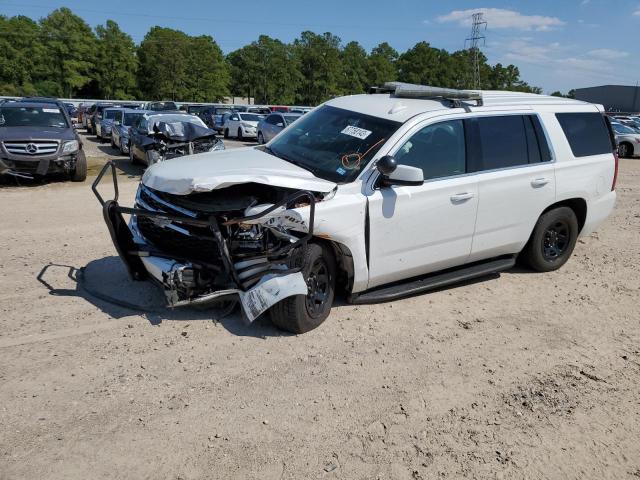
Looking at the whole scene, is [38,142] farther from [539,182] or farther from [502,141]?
[539,182]

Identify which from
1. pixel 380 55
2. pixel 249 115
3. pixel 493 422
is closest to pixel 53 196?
pixel 493 422

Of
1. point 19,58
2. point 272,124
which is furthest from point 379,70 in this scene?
point 272,124

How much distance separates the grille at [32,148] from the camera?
1080 cm

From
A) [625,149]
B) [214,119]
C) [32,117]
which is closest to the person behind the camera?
[32,117]

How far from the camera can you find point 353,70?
268 feet

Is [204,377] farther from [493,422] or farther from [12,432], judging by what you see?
[493,422]

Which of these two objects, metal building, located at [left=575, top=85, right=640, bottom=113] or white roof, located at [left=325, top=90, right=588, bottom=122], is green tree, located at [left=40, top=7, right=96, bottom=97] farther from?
metal building, located at [left=575, top=85, right=640, bottom=113]

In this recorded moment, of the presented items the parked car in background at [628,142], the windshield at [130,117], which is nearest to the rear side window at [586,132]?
the windshield at [130,117]

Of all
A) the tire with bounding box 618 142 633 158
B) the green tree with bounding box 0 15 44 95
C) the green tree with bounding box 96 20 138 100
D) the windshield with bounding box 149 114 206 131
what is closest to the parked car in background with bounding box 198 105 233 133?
the windshield with bounding box 149 114 206 131

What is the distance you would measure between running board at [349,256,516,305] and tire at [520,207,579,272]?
16.2 inches

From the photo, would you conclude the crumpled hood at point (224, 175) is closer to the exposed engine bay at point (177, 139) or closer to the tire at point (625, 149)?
the exposed engine bay at point (177, 139)

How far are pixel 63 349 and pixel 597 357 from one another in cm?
430

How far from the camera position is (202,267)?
4402 mm

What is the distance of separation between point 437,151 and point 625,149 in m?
22.2
